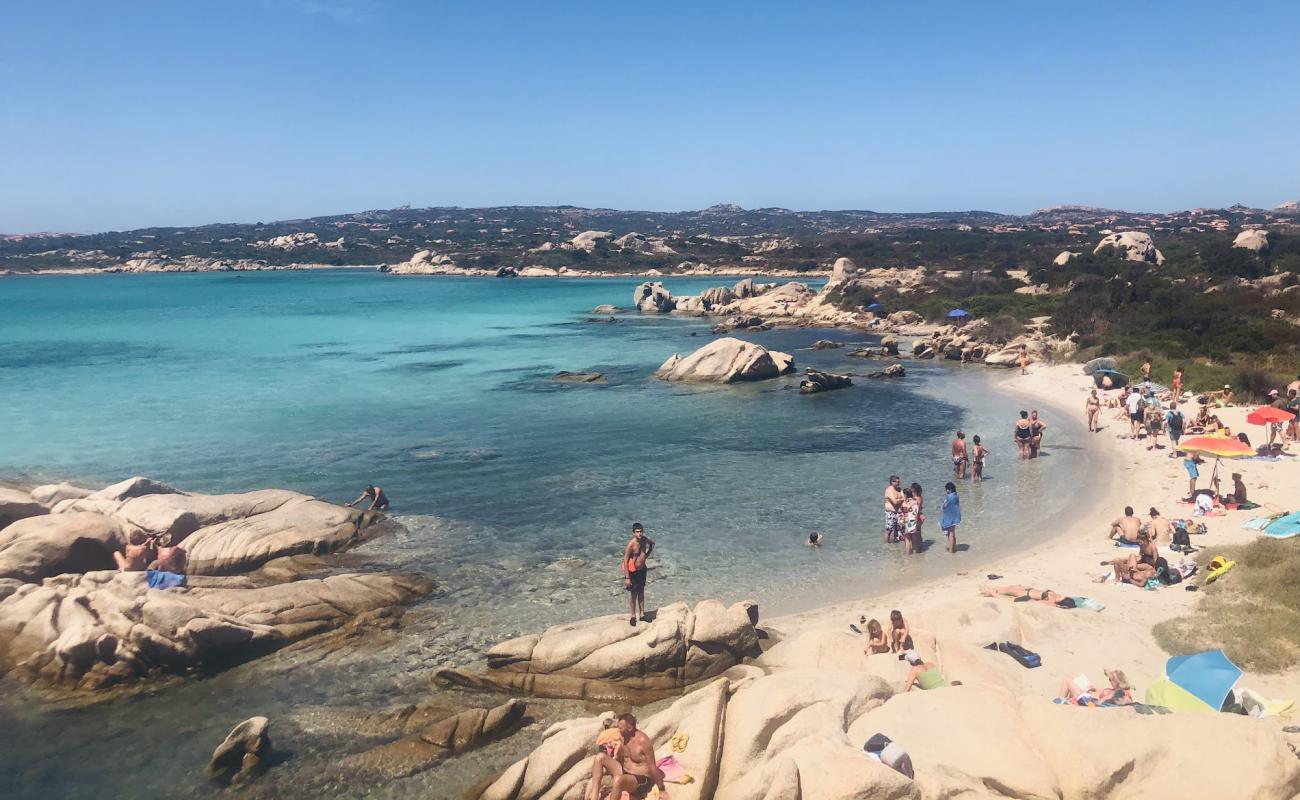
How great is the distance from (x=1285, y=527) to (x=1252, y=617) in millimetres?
4361

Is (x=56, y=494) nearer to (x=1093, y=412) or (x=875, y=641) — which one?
(x=875, y=641)

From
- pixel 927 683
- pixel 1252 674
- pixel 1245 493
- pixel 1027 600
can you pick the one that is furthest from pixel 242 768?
pixel 1245 493

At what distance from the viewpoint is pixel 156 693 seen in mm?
11984

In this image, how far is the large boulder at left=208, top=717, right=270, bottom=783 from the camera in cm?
1001

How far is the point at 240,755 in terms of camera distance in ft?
33.3

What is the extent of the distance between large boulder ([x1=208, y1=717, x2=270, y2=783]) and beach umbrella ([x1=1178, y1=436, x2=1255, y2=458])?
19057 mm

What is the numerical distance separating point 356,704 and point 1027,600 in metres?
10.8

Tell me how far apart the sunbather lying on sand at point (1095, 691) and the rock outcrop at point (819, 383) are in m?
24.8

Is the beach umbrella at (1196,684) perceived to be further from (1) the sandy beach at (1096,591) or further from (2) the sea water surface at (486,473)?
(2) the sea water surface at (486,473)

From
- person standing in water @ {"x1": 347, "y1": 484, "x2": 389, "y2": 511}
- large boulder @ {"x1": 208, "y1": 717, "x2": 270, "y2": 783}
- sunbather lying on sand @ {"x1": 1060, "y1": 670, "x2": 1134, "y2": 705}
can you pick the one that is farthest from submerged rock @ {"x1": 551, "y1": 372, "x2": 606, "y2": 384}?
sunbather lying on sand @ {"x1": 1060, "y1": 670, "x2": 1134, "y2": 705}

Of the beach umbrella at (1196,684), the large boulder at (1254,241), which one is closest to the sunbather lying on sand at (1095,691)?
the beach umbrella at (1196,684)

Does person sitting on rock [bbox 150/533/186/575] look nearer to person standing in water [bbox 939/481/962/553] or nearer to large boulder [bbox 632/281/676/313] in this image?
person standing in water [bbox 939/481/962/553]

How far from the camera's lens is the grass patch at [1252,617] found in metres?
10.8

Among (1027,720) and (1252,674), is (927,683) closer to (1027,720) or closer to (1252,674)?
(1027,720)
